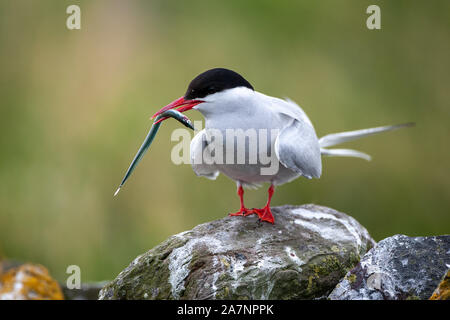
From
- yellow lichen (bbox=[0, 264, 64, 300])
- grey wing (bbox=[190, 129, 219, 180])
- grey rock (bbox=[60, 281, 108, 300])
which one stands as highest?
grey wing (bbox=[190, 129, 219, 180])

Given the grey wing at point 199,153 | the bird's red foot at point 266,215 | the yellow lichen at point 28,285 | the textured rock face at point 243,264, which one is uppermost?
the grey wing at point 199,153

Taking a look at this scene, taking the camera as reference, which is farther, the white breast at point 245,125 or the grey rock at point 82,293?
the grey rock at point 82,293

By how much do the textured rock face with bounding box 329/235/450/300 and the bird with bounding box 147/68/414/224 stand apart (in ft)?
2.65

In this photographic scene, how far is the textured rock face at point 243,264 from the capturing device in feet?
10.2

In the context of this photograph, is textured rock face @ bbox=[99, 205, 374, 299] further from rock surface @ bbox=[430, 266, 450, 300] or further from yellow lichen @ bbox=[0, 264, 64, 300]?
yellow lichen @ bbox=[0, 264, 64, 300]

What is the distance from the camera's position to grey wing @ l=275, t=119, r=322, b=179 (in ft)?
11.3

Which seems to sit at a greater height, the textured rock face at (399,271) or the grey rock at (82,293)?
the textured rock face at (399,271)

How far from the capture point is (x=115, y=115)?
6.33 metres

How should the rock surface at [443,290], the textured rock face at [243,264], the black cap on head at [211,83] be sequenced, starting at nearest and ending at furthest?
the rock surface at [443,290] → the textured rock face at [243,264] → the black cap on head at [211,83]

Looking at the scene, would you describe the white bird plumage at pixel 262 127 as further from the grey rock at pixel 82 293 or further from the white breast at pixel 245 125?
the grey rock at pixel 82 293

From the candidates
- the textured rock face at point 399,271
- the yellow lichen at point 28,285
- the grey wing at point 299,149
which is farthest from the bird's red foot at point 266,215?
the yellow lichen at point 28,285

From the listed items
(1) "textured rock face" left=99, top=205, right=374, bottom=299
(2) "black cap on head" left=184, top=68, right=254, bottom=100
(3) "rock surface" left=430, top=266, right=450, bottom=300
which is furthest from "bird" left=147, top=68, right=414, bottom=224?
(3) "rock surface" left=430, top=266, right=450, bottom=300

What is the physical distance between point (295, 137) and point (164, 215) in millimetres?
2834

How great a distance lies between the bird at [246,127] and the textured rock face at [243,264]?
32cm
